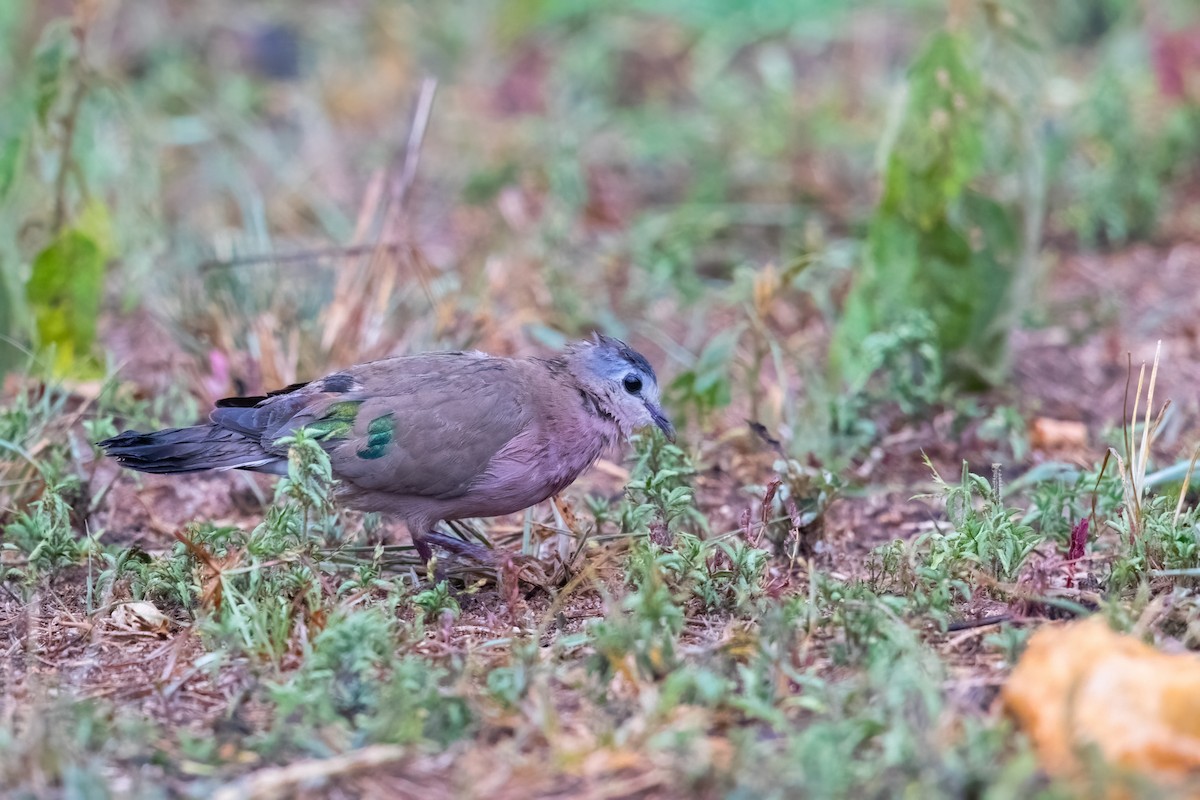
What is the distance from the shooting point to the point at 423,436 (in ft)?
13.9

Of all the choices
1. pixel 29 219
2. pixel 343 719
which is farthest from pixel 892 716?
pixel 29 219

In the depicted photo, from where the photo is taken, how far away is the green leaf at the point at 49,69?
5.32 m

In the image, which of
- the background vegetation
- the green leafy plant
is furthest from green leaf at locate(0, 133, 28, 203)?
the green leafy plant

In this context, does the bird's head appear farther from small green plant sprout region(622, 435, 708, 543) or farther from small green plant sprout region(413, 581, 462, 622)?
small green plant sprout region(413, 581, 462, 622)

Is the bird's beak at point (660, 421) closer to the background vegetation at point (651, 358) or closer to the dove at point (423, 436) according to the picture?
the dove at point (423, 436)

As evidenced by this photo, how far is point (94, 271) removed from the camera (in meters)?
5.34

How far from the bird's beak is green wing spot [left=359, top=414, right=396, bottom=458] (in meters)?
0.87

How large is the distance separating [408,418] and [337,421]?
215 mm

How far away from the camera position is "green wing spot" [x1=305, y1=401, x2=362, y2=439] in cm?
420

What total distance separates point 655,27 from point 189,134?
3435 mm

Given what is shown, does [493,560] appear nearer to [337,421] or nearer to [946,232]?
[337,421]

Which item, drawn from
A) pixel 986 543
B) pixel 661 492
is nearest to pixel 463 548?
pixel 661 492

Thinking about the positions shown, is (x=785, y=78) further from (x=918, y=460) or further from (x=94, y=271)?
(x=94, y=271)

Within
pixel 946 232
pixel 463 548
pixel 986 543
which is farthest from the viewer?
pixel 946 232
